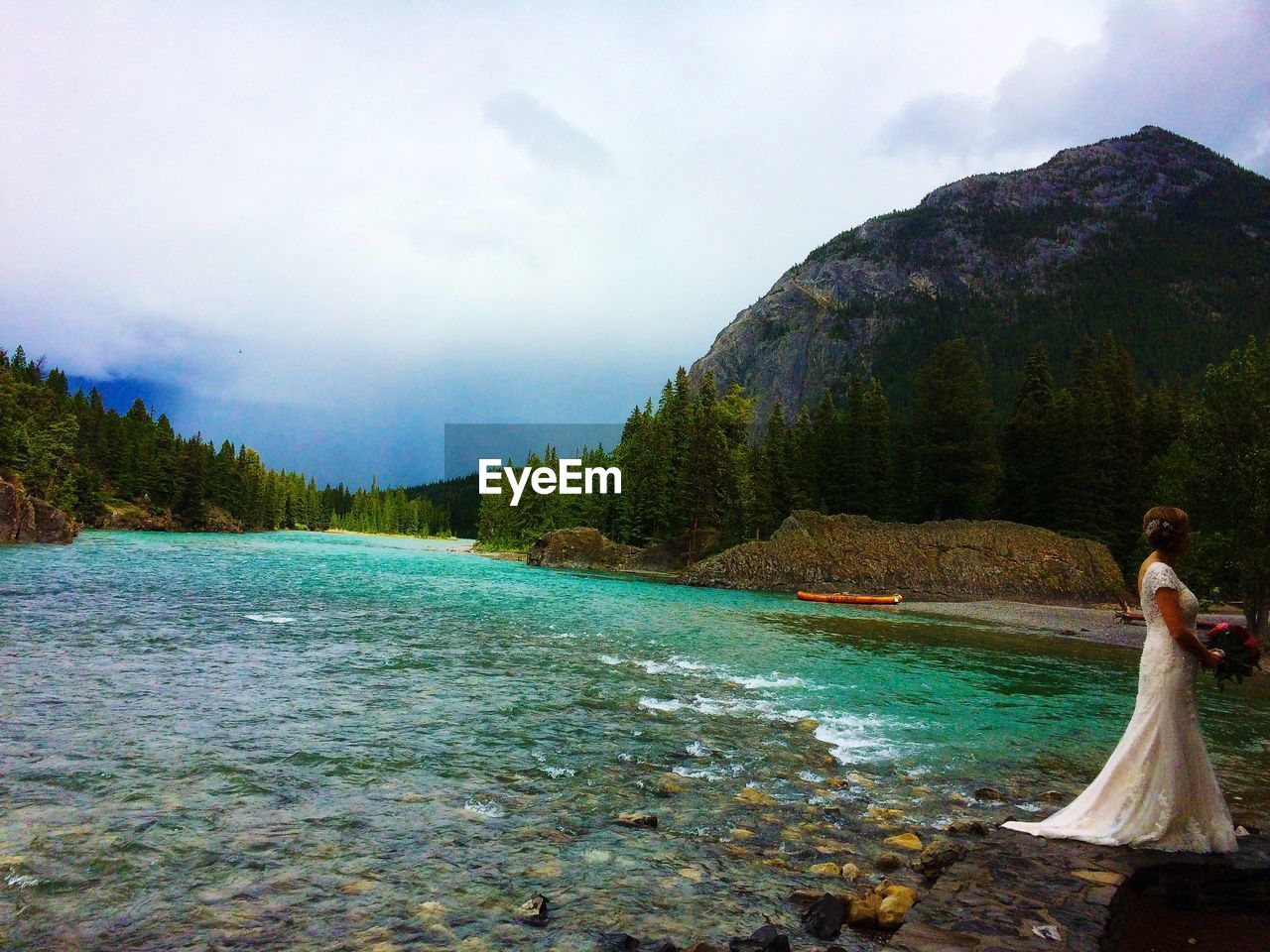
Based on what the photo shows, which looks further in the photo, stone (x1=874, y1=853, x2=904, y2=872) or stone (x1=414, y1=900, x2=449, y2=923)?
stone (x1=874, y1=853, x2=904, y2=872)

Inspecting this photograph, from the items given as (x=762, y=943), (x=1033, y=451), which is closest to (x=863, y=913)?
(x=762, y=943)

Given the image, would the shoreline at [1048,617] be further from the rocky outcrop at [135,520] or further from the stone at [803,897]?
the rocky outcrop at [135,520]

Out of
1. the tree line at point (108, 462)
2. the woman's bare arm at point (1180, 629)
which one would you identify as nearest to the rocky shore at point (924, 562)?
the woman's bare arm at point (1180, 629)

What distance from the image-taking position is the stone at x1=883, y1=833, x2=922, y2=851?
7.93 m

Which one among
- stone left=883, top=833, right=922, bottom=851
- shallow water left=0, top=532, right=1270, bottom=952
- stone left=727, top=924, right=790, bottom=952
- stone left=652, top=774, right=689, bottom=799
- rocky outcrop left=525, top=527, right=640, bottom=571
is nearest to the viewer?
stone left=727, top=924, right=790, bottom=952

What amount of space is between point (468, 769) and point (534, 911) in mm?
4571

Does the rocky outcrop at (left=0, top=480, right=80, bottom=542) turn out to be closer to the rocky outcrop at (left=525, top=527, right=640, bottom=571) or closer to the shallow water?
the rocky outcrop at (left=525, top=527, right=640, bottom=571)

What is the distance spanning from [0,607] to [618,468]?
77458 millimetres

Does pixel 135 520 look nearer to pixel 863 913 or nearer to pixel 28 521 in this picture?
pixel 28 521

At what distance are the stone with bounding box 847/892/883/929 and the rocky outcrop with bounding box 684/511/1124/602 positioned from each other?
173 feet

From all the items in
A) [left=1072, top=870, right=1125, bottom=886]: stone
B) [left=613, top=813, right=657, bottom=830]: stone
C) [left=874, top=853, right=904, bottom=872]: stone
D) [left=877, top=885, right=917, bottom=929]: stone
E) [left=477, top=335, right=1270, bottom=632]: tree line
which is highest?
[left=477, top=335, right=1270, bottom=632]: tree line

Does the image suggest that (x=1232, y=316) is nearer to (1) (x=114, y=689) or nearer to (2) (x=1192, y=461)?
(2) (x=1192, y=461)

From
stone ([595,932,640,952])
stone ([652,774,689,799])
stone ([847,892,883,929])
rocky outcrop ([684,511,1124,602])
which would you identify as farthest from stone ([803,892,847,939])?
rocky outcrop ([684,511,1124,602])

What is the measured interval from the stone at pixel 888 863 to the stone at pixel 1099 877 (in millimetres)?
1653
